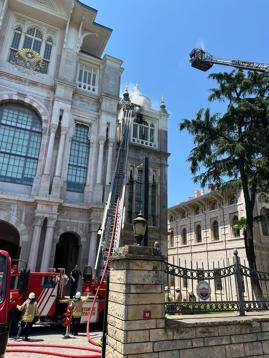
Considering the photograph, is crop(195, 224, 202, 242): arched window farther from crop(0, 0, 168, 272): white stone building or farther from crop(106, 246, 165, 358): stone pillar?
crop(106, 246, 165, 358): stone pillar

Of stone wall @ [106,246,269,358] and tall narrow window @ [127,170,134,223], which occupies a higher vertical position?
tall narrow window @ [127,170,134,223]

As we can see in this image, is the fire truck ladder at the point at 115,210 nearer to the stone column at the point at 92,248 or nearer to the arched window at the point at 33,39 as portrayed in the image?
the stone column at the point at 92,248

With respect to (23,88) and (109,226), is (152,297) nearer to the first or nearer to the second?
(109,226)

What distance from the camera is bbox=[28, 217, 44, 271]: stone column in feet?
53.2

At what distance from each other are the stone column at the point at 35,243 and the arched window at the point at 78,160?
3.43 m

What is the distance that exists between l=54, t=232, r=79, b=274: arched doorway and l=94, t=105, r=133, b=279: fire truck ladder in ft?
18.2

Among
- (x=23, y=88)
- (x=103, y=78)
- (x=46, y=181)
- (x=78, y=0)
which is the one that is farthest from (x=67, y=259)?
(x=78, y=0)

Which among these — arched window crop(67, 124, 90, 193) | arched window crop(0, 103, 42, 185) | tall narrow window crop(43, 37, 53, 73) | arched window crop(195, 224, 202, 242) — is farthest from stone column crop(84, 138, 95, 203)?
arched window crop(195, 224, 202, 242)

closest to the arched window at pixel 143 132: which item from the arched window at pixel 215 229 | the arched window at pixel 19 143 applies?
the arched window at pixel 19 143

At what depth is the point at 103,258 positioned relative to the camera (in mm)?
14211

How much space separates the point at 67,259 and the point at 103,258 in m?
8.38

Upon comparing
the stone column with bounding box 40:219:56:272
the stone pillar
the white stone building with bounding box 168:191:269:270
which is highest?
the white stone building with bounding box 168:191:269:270

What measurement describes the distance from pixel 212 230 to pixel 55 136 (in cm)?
2361

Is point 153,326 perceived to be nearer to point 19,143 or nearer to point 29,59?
point 19,143
